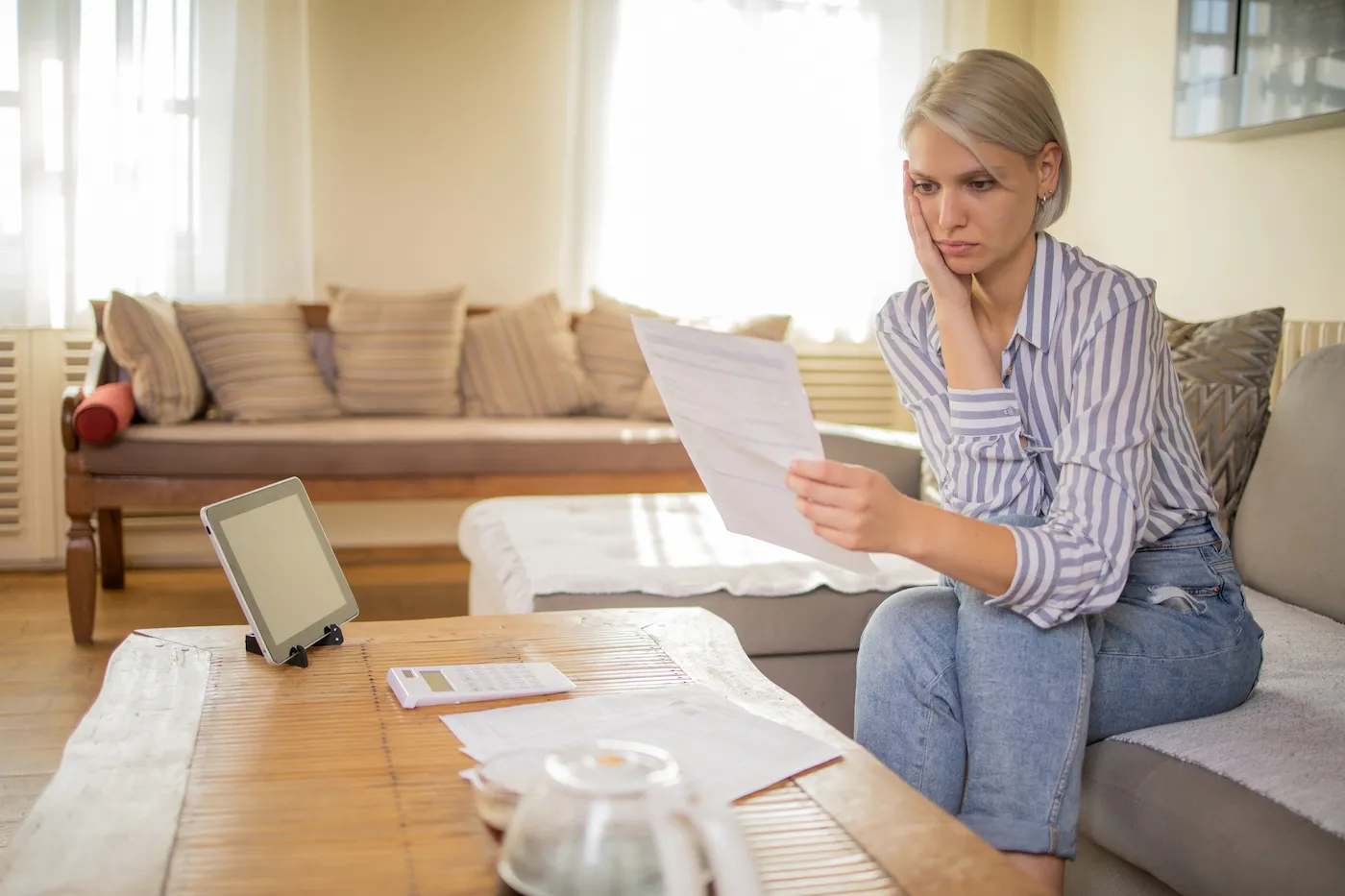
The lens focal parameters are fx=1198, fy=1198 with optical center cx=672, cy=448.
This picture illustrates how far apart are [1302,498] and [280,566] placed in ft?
5.16

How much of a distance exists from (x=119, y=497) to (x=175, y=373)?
41 cm

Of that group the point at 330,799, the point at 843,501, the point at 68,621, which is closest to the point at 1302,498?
the point at 843,501

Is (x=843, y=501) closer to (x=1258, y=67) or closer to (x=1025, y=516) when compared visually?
(x=1025, y=516)

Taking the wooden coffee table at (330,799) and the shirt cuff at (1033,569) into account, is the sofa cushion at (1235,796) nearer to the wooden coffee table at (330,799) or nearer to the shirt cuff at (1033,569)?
the shirt cuff at (1033,569)

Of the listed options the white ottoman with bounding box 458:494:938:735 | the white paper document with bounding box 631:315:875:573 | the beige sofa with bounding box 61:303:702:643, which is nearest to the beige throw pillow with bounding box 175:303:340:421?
the beige sofa with bounding box 61:303:702:643

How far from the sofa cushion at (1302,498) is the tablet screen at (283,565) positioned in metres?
1.47

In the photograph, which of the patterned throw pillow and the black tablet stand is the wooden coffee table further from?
the patterned throw pillow

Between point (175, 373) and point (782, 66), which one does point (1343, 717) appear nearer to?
point (175, 373)

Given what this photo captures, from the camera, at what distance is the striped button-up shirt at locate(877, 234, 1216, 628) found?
117cm

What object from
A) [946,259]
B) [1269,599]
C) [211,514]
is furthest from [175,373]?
[1269,599]

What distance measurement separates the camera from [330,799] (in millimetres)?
913

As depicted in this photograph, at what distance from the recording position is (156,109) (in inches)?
146

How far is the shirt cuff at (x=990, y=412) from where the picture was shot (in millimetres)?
1344

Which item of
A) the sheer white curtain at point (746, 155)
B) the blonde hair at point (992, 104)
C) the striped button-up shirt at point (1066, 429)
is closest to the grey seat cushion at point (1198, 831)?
the striped button-up shirt at point (1066, 429)
